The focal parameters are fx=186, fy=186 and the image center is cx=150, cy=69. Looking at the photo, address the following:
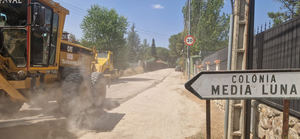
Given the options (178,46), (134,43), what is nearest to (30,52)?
(178,46)

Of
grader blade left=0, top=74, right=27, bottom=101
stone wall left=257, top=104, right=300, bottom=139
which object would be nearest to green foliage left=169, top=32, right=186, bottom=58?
stone wall left=257, top=104, right=300, bottom=139

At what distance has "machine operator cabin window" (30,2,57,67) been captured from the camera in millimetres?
3924

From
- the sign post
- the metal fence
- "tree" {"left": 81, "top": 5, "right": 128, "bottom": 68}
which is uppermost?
"tree" {"left": 81, "top": 5, "right": 128, "bottom": 68}

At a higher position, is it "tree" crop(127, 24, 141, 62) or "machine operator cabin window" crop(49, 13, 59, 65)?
"tree" crop(127, 24, 141, 62)

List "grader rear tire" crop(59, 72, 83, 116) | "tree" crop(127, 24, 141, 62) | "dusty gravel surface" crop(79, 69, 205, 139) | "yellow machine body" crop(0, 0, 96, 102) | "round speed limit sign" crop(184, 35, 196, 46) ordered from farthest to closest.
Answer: "tree" crop(127, 24, 141, 62), "round speed limit sign" crop(184, 35, 196, 46), "grader rear tire" crop(59, 72, 83, 116), "dusty gravel surface" crop(79, 69, 205, 139), "yellow machine body" crop(0, 0, 96, 102)

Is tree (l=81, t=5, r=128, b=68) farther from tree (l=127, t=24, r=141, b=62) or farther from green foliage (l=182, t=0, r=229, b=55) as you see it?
tree (l=127, t=24, r=141, b=62)

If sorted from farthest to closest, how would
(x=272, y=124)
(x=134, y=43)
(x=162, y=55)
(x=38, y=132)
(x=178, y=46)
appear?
(x=162, y=55), (x=134, y=43), (x=178, y=46), (x=38, y=132), (x=272, y=124)

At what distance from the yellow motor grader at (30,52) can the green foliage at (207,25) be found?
19.3m

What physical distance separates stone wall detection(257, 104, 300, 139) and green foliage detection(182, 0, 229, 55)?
19106mm

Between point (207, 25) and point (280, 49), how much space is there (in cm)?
2117

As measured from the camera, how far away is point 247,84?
6.78 ft

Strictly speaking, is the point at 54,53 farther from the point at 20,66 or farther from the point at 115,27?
the point at 115,27

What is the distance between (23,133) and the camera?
13.5ft

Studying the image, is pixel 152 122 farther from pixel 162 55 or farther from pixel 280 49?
pixel 162 55
